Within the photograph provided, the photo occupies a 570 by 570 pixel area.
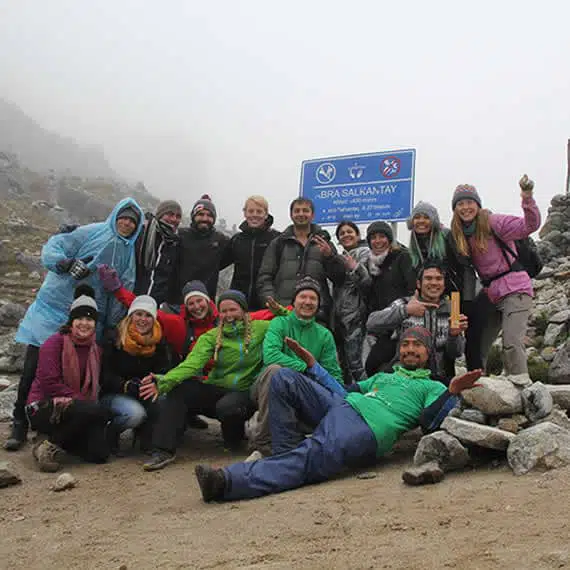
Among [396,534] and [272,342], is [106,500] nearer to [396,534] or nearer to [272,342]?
[272,342]

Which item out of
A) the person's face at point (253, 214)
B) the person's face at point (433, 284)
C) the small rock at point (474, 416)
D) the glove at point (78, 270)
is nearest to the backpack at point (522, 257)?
the person's face at point (433, 284)

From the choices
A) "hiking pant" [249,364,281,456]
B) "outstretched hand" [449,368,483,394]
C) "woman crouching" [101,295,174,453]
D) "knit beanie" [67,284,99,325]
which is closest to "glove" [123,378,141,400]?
"woman crouching" [101,295,174,453]

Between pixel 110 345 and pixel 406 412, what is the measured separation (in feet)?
11.6

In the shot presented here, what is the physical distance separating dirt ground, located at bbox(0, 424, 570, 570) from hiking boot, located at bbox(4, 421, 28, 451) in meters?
1.38

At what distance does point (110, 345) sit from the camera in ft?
22.9

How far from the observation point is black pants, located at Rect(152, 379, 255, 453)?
6.35 metres

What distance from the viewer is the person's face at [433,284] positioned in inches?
249

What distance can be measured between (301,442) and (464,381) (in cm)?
147

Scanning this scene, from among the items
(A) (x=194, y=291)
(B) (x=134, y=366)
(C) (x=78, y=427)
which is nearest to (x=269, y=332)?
(A) (x=194, y=291)

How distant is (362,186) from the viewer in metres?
12.1

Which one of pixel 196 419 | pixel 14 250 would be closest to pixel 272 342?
pixel 196 419

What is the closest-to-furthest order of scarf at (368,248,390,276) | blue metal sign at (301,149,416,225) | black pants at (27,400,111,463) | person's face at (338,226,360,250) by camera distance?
black pants at (27,400,111,463) < scarf at (368,248,390,276) < person's face at (338,226,360,250) < blue metal sign at (301,149,416,225)

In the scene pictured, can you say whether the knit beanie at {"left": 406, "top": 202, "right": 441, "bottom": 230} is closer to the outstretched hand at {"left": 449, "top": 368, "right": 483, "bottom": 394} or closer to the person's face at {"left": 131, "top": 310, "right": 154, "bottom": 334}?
the outstretched hand at {"left": 449, "top": 368, "right": 483, "bottom": 394}

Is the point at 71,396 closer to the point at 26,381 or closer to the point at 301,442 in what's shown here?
the point at 26,381
